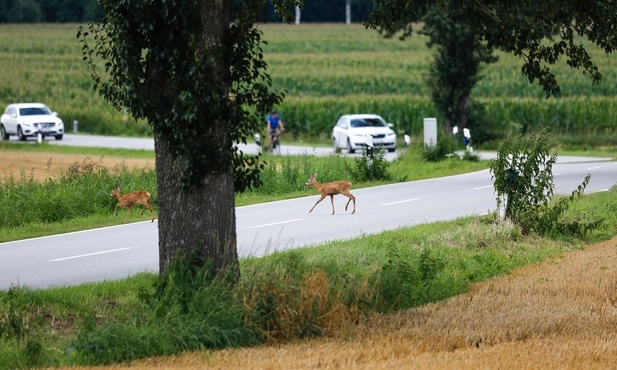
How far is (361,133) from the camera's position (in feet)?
146

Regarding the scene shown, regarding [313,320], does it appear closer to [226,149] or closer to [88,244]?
[226,149]

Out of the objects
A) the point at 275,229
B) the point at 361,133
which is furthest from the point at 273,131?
the point at 275,229

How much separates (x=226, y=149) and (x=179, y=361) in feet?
9.20

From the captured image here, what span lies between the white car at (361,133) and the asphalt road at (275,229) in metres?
14.5

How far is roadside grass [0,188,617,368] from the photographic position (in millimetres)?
9867

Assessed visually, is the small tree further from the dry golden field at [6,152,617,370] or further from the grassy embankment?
the dry golden field at [6,152,617,370]

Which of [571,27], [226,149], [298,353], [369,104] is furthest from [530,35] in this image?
[369,104]

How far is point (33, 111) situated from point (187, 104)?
4599 cm

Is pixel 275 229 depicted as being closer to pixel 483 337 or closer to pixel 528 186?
pixel 528 186

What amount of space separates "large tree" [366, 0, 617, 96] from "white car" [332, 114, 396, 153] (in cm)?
2921

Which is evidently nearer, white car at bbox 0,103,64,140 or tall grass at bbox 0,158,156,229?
tall grass at bbox 0,158,156,229

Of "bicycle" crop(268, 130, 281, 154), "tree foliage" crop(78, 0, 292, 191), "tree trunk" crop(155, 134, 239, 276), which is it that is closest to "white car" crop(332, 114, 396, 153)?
"bicycle" crop(268, 130, 281, 154)

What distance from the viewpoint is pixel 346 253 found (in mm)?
15195

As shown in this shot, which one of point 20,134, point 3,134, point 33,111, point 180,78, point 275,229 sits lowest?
point 3,134
